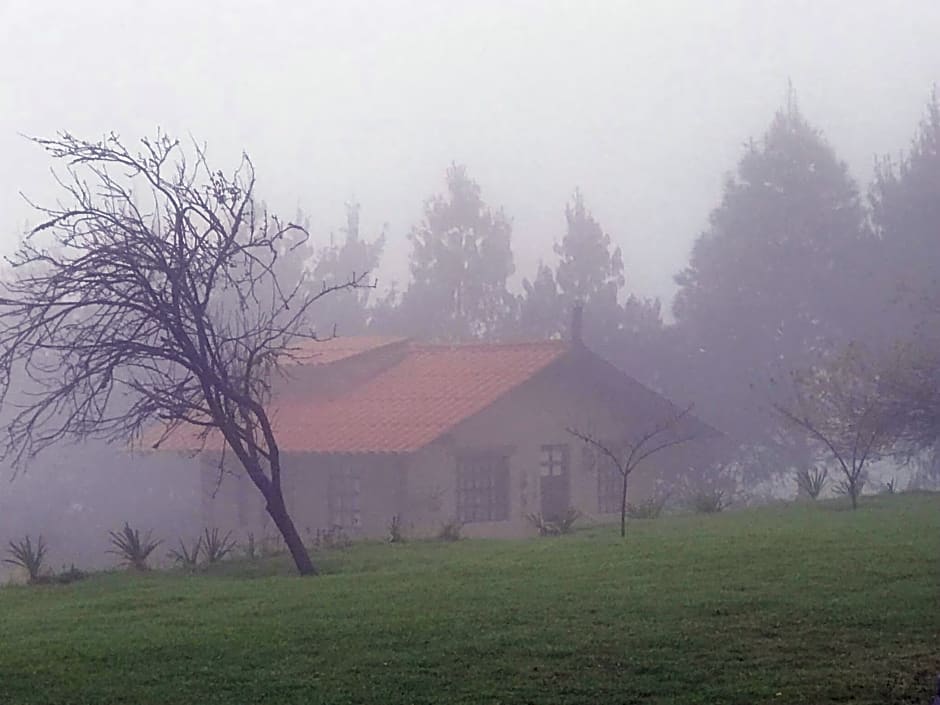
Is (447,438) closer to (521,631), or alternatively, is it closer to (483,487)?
(483,487)

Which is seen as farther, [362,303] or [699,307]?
[362,303]

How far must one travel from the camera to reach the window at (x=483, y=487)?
27812 mm

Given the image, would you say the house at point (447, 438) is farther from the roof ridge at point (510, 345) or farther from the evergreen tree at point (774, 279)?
the evergreen tree at point (774, 279)

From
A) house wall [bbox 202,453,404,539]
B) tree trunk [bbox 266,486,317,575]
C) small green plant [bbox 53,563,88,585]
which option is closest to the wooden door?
house wall [bbox 202,453,404,539]

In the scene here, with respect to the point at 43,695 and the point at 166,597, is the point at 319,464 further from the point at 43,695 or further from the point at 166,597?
the point at 43,695

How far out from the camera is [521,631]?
1039 cm

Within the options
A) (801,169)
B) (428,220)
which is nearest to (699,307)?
(801,169)

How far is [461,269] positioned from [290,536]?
26760mm

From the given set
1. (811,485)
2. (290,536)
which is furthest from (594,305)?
(290,536)

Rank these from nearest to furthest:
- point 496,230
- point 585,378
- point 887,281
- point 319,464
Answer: point 319,464
point 585,378
point 887,281
point 496,230

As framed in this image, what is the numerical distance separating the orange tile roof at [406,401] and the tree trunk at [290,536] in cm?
965

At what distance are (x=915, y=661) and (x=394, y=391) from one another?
73.5ft

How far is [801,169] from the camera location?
124 ft

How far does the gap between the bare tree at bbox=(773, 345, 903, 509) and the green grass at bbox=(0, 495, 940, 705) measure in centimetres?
1065
